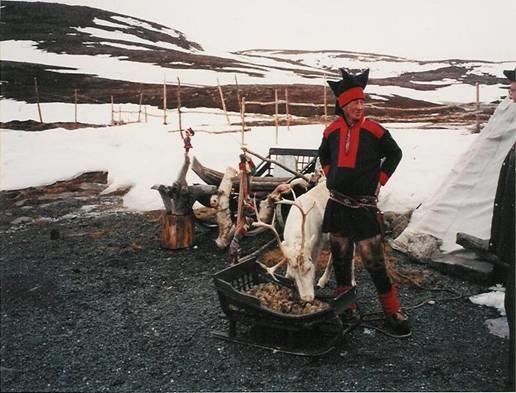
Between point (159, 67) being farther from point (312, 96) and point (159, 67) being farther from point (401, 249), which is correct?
point (401, 249)

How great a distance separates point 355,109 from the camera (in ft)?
11.9

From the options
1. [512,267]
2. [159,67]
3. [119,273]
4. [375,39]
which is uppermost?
[159,67]

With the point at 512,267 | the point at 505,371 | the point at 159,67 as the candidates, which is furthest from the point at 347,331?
the point at 159,67

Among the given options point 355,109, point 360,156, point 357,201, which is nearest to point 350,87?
point 355,109

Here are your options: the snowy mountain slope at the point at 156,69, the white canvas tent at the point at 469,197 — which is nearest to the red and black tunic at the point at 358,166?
the white canvas tent at the point at 469,197

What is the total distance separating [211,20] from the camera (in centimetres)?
902

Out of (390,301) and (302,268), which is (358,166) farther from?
(390,301)

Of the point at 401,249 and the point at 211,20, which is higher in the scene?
the point at 211,20

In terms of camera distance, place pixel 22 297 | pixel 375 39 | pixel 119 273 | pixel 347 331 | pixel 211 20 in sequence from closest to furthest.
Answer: pixel 347 331
pixel 22 297
pixel 119 273
pixel 211 20
pixel 375 39

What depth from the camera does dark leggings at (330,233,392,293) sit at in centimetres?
376

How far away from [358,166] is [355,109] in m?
0.46

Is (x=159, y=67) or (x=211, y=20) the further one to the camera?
(x=159, y=67)

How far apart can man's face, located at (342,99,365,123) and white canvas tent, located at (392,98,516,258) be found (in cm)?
282

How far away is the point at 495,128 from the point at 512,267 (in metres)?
3.55
